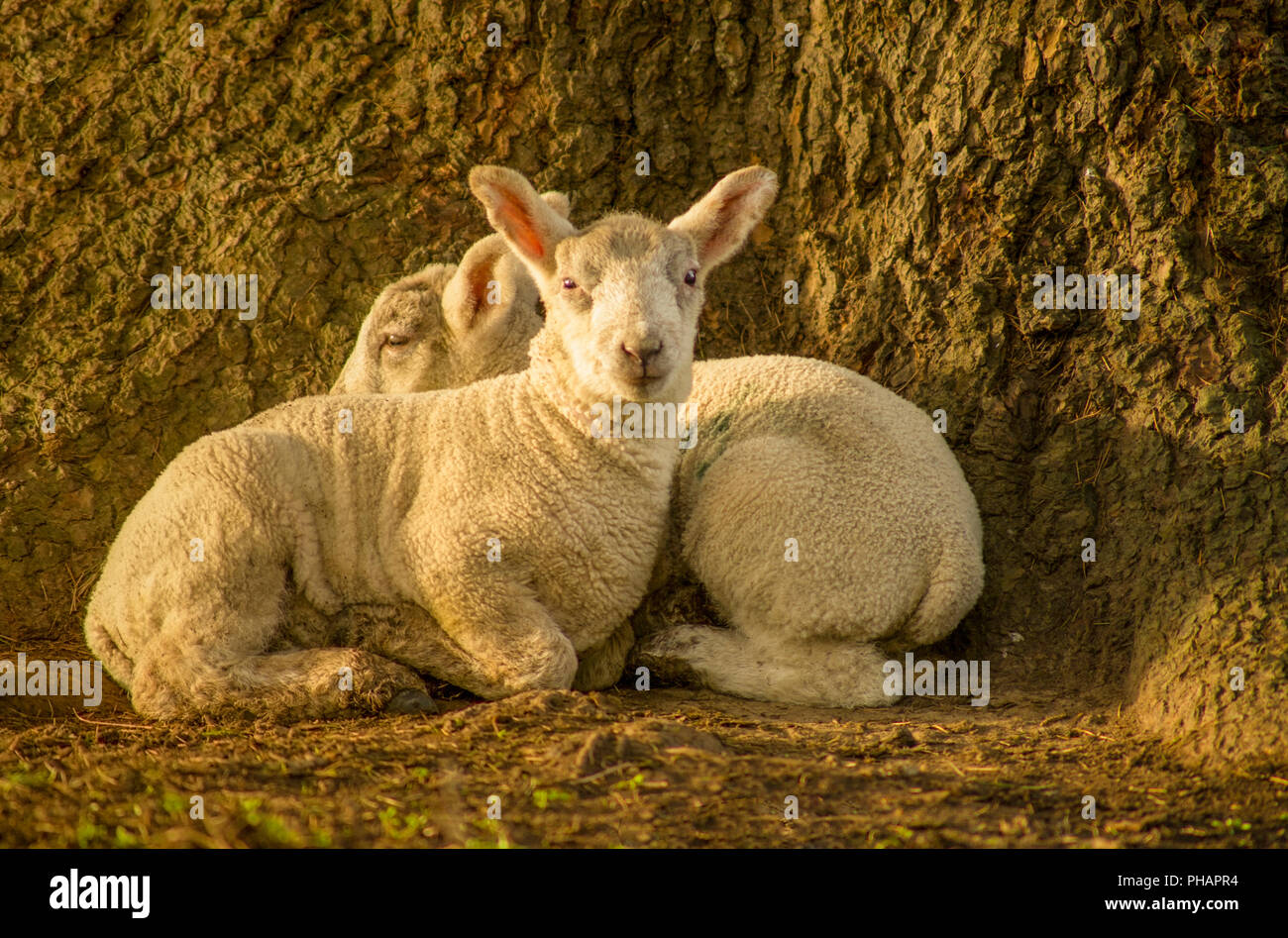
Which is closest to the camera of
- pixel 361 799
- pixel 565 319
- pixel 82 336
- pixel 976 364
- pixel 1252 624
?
pixel 361 799

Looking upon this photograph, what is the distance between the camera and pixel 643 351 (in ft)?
15.7

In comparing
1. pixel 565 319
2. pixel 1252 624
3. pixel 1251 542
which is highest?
pixel 565 319

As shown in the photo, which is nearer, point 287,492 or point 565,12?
point 287,492

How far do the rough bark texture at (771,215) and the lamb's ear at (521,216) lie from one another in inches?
67.0

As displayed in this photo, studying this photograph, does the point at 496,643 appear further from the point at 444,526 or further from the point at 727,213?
the point at 727,213

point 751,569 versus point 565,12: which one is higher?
point 565,12

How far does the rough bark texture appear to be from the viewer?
543cm

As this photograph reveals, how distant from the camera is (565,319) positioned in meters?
5.15

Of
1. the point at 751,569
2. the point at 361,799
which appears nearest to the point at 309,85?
the point at 751,569

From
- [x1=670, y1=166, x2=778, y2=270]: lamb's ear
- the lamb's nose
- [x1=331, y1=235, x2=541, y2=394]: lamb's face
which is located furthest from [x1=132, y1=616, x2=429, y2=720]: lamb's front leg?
[x1=670, y1=166, x2=778, y2=270]: lamb's ear

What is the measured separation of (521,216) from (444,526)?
134cm

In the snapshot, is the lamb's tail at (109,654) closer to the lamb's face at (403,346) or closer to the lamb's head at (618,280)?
the lamb's face at (403,346)

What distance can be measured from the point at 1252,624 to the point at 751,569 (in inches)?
78.0

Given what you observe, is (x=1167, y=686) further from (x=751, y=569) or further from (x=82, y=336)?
(x=82, y=336)
